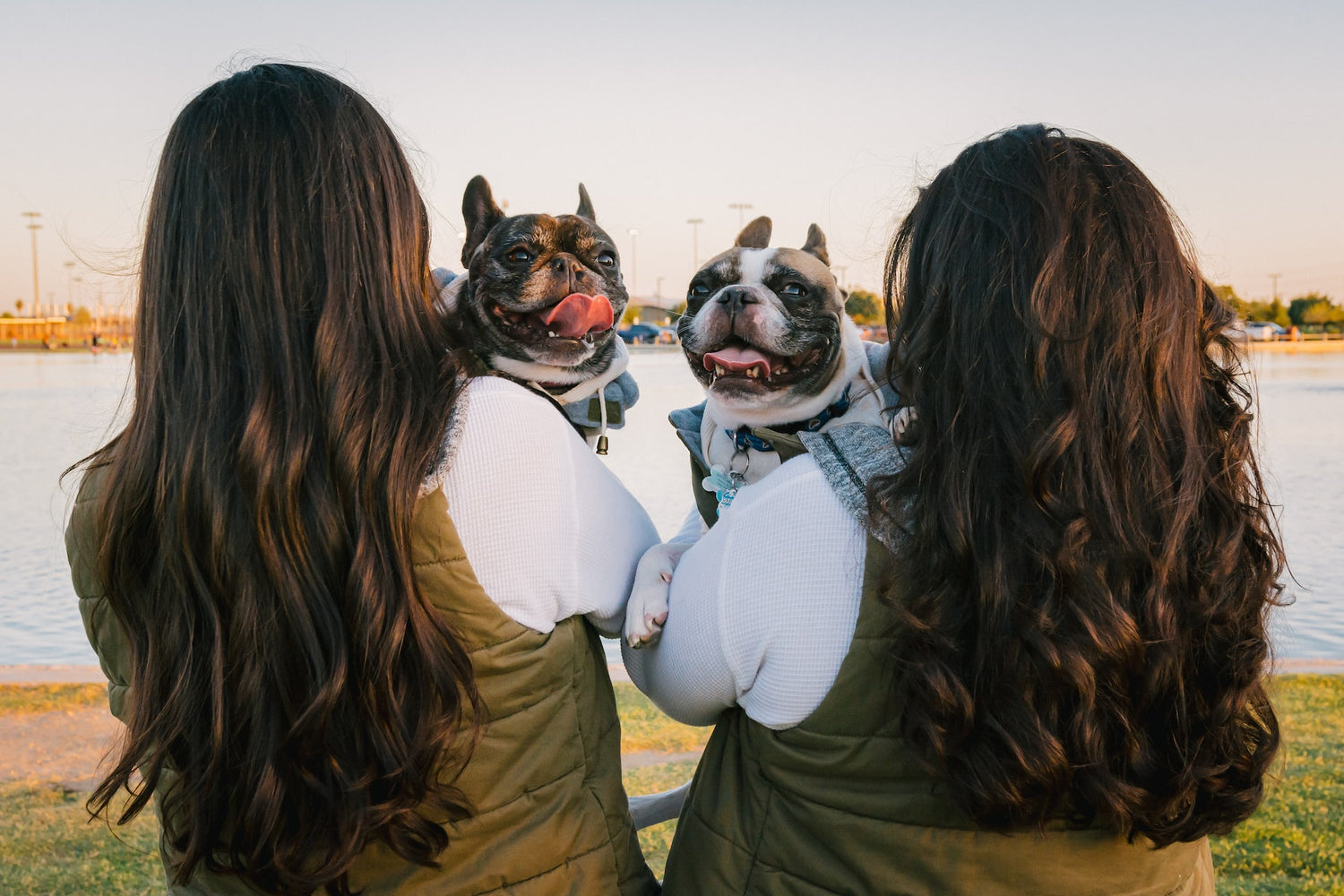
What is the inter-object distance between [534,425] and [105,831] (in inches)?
137

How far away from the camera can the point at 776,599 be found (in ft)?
5.04

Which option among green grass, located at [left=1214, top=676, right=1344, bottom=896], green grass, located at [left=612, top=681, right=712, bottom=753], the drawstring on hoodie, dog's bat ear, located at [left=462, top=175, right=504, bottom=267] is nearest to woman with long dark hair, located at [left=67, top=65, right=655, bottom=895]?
the drawstring on hoodie

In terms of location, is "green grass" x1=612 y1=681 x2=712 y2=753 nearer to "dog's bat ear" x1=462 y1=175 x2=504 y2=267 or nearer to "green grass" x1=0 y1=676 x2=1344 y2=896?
"green grass" x1=0 y1=676 x2=1344 y2=896

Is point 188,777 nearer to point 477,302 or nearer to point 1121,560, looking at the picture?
point 1121,560

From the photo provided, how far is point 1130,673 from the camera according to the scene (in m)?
1.50

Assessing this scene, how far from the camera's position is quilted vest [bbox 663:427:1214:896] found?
153cm

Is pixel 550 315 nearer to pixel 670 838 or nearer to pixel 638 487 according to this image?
pixel 670 838

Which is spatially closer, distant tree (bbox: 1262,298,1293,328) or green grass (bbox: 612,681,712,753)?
green grass (bbox: 612,681,712,753)

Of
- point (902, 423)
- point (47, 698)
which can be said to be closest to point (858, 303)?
point (902, 423)

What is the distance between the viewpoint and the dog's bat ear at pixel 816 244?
3.52 metres

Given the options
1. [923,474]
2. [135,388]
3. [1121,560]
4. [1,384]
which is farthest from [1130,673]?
[1,384]

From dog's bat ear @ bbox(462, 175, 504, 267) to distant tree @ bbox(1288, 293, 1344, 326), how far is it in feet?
293

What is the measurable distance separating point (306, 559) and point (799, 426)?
1.84 metres

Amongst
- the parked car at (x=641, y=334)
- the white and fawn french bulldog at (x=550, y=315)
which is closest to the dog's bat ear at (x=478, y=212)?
the white and fawn french bulldog at (x=550, y=315)
